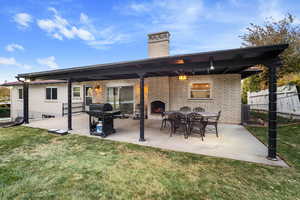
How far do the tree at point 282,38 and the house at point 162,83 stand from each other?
3315mm

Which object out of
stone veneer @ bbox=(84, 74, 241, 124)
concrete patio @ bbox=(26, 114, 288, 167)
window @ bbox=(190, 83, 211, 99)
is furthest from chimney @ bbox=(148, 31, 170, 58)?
concrete patio @ bbox=(26, 114, 288, 167)

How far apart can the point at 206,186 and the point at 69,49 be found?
19.2m

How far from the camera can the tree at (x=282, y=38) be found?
25.7 feet

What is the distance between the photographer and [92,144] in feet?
13.7

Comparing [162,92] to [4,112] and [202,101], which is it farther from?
[4,112]

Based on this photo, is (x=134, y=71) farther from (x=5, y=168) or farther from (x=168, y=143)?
(x=5, y=168)

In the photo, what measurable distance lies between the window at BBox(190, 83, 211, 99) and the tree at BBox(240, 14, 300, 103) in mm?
3429

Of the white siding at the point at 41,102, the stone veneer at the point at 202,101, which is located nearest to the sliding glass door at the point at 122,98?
the stone veneer at the point at 202,101

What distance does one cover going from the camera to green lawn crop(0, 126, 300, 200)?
204 cm

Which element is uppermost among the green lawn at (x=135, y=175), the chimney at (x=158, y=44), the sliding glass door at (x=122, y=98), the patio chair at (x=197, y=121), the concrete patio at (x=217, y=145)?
the chimney at (x=158, y=44)

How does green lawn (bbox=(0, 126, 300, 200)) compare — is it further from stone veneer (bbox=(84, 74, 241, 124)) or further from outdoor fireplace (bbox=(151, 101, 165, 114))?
outdoor fireplace (bbox=(151, 101, 165, 114))

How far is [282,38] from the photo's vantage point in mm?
8344

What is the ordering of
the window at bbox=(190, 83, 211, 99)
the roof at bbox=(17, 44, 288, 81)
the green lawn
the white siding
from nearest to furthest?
the green lawn → the roof at bbox=(17, 44, 288, 81) → the window at bbox=(190, 83, 211, 99) → the white siding

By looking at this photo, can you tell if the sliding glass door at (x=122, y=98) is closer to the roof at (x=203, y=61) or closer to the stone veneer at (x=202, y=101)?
the stone veneer at (x=202, y=101)
